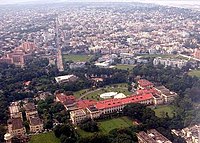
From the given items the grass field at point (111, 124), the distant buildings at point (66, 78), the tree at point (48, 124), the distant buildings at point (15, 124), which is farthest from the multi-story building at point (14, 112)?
the distant buildings at point (66, 78)

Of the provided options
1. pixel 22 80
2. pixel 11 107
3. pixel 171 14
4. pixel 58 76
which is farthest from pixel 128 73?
pixel 171 14

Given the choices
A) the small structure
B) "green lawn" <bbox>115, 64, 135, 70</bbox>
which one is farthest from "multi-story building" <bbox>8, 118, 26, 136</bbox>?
"green lawn" <bbox>115, 64, 135, 70</bbox>

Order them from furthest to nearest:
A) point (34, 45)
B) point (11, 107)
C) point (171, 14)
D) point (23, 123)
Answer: point (171, 14)
point (34, 45)
point (11, 107)
point (23, 123)

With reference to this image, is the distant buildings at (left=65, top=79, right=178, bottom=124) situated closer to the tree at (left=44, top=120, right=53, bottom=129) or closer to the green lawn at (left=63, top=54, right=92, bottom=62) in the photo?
the tree at (left=44, top=120, right=53, bottom=129)

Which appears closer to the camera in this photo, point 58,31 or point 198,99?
point 198,99

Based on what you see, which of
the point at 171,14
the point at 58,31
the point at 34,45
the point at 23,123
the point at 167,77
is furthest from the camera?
the point at 171,14

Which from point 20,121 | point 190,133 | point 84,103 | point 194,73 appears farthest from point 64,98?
point 194,73

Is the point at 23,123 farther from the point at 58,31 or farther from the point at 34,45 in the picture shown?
the point at 58,31
